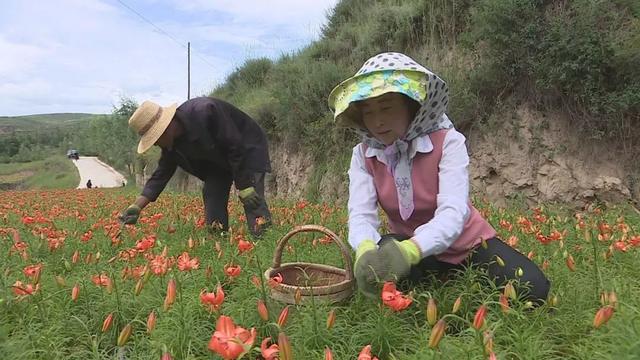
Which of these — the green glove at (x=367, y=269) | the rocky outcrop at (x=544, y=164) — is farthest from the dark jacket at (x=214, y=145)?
the rocky outcrop at (x=544, y=164)

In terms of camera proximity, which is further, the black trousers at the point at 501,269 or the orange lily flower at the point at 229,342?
the black trousers at the point at 501,269

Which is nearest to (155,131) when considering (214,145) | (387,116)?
(214,145)

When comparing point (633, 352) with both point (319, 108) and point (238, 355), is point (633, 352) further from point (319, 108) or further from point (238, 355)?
point (319, 108)

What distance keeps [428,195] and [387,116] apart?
18.9 inches

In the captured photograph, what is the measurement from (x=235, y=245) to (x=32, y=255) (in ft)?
5.28

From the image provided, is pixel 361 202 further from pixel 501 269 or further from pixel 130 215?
pixel 130 215

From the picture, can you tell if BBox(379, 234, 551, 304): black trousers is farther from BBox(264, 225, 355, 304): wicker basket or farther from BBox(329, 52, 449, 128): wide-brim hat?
BBox(329, 52, 449, 128): wide-brim hat

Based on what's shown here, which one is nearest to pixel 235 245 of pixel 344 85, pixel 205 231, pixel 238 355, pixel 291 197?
pixel 205 231

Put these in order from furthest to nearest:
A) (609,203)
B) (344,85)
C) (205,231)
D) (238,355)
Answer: (609,203) < (205,231) < (344,85) < (238,355)

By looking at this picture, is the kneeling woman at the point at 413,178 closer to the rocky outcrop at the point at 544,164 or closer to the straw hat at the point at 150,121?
the straw hat at the point at 150,121

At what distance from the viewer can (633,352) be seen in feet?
5.26

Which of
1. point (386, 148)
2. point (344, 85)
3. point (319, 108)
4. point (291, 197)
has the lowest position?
point (291, 197)

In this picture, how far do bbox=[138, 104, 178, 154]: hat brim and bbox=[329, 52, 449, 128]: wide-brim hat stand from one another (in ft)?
7.01

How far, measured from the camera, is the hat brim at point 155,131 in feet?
13.7
